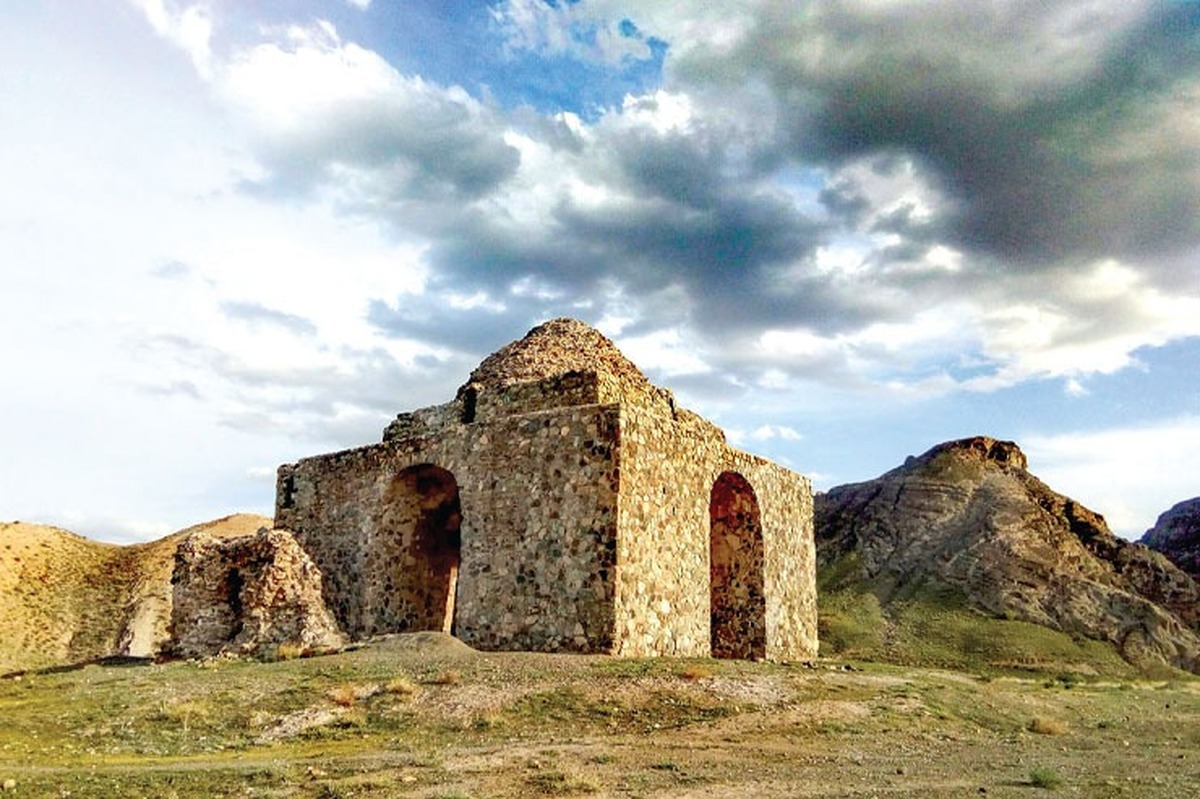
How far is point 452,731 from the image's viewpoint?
40.2 ft

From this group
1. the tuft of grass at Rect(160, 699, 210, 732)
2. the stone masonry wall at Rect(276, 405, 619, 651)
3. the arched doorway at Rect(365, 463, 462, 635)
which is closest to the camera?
the tuft of grass at Rect(160, 699, 210, 732)

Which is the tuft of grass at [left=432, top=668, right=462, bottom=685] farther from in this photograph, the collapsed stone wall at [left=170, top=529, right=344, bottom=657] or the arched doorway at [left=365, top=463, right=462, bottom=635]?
the arched doorway at [left=365, top=463, right=462, bottom=635]

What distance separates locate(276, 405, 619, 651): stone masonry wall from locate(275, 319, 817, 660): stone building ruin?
0.10ft

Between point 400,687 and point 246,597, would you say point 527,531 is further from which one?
point 246,597

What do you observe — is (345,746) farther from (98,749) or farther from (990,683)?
(990,683)

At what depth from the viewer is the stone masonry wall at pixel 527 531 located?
17.4 m

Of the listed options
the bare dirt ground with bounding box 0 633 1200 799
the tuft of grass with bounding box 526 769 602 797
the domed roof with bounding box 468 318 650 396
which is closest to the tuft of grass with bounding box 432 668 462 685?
the bare dirt ground with bounding box 0 633 1200 799

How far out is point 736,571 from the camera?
76.7 feet

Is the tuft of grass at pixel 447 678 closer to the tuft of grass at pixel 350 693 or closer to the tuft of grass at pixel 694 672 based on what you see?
the tuft of grass at pixel 350 693

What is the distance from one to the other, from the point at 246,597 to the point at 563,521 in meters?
8.08

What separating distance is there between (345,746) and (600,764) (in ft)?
11.5

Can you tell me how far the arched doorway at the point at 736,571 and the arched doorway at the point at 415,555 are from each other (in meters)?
6.41

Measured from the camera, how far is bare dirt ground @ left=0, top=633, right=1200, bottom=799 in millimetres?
9555

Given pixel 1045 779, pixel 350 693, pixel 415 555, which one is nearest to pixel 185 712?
pixel 350 693
